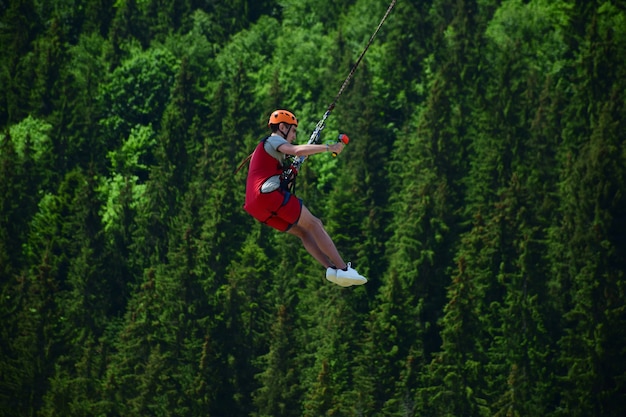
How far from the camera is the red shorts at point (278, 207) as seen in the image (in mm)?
14773

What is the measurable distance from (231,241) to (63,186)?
10.4m

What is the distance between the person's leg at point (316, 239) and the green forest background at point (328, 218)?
4122 centimetres

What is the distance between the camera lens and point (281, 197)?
48.6 feet

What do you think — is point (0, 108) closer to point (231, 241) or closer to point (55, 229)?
point (55, 229)

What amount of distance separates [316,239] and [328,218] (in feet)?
161

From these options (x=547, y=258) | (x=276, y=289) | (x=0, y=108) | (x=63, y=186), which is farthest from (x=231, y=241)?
(x=0, y=108)

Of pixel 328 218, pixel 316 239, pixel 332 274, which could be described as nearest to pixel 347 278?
pixel 332 274

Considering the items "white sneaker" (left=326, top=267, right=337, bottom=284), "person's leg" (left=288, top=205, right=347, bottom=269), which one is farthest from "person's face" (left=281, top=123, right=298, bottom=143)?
"white sneaker" (left=326, top=267, right=337, bottom=284)

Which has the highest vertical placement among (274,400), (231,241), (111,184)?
(111,184)

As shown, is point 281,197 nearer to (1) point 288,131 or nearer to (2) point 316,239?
(2) point 316,239

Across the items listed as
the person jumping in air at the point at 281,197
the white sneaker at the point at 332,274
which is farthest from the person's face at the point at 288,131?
the white sneaker at the point at 332,274

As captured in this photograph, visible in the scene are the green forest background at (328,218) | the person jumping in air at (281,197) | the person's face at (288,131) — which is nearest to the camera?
the person jumping in air at (281,197)

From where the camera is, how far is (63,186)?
2911 inches

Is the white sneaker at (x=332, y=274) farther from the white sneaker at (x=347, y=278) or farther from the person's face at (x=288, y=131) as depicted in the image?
the person's face at (x=288, y=131)
